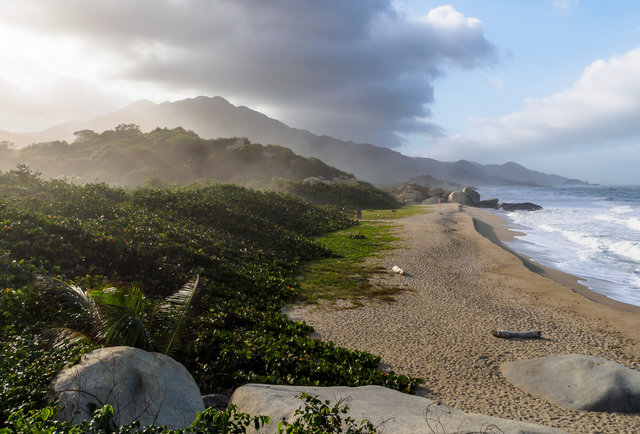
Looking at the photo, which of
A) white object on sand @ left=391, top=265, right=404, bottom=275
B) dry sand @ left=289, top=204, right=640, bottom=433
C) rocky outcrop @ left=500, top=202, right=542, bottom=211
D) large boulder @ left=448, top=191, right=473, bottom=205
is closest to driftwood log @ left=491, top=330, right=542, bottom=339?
dry sand @ left=289, top=204, right=640, bottom=433

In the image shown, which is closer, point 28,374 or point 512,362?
point 28,374

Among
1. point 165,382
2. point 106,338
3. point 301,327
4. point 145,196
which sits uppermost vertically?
point 145,196

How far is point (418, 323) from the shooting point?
8602 millimetres

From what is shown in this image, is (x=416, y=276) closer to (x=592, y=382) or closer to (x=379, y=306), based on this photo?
(x=379, y=306)

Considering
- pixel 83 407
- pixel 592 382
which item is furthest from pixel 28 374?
pixel 592 382

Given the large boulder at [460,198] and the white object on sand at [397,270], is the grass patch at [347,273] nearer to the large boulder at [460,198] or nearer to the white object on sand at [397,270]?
the white object on sand at [397,270]

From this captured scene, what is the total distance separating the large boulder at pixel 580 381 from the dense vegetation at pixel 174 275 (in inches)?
82.4

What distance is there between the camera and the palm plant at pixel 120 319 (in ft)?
15.5

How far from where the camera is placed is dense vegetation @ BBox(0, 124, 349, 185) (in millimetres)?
47531

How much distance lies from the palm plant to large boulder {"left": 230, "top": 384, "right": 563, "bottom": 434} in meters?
1.44

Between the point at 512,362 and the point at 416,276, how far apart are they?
5997 millimetres

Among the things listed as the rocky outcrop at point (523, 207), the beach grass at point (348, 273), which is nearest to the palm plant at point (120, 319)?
the beach grass at point (348, 273)

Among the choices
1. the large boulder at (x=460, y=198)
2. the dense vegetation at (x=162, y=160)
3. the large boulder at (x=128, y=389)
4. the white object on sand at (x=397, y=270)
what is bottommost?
the white object on sand at (x=397, y=270)

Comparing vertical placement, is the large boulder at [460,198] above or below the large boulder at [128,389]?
above
